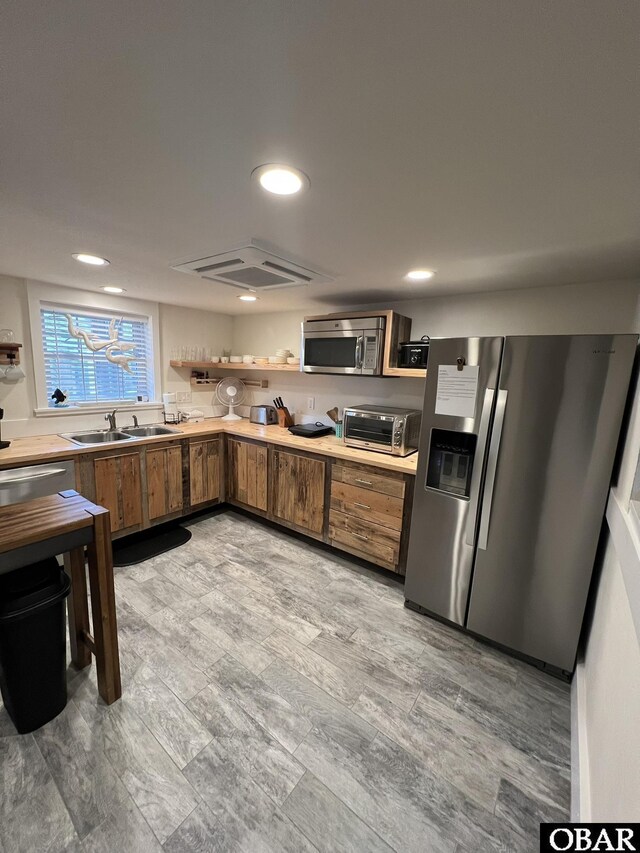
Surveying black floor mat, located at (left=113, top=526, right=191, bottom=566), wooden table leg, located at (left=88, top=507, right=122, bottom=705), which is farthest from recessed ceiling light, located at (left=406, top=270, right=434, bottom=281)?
black floor mat, located at (left=113, top=526, right=191, bottom=566)

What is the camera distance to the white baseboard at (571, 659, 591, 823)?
1178 millimetres

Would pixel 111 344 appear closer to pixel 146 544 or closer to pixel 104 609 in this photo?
pixel 146 544

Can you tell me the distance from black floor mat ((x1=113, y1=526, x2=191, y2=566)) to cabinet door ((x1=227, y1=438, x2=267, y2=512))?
1.99ft

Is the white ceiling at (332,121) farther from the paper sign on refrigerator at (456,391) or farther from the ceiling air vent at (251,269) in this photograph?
the paper sign on refrigerator at (456,391)

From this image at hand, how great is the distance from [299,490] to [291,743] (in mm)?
1745

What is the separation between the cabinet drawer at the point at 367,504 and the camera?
2449 mm

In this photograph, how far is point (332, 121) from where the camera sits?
843mm

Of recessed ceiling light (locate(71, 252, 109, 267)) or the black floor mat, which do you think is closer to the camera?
recessed ceiling light (locate(71, 252, 109, 267))

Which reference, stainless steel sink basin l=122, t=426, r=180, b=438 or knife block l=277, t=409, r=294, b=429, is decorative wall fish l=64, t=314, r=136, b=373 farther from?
knife block l=277, t=409, r=294, b=429

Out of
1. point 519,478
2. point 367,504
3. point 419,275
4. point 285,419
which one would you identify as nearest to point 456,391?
point 519,478

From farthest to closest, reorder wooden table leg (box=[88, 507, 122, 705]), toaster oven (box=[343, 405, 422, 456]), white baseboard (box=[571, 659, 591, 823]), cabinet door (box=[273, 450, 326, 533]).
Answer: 1. cabinet door (box=[273, 450, 326, 533])
2. toaster oven (box=[343, 405, 422, 456])
3. wooden table leg (box=[88, 507, 122, 705])
4. white baseboard (box=[571, 659, 591, 823])

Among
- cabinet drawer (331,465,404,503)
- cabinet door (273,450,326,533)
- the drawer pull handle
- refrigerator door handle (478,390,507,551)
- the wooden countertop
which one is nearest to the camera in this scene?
refrigerator door handle (478,390,507,551)

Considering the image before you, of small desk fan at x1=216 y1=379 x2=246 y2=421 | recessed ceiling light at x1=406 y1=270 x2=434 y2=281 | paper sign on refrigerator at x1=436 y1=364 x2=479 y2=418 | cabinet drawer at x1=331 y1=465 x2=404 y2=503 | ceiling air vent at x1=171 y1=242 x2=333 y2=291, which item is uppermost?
recessed ceiling light at x1=406 y1=270 x2=434 y2=281

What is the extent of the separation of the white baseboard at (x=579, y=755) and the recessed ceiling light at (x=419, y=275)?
230 cm
